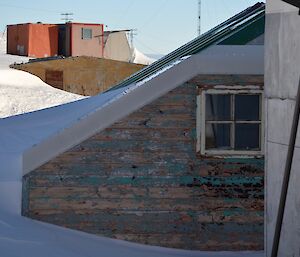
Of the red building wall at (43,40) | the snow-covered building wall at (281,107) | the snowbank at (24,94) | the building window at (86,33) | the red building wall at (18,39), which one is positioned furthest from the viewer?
the red building wall at (18,39)

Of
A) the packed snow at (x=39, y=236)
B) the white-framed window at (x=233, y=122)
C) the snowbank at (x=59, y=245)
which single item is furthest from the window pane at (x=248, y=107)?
the snowbank at (x=59, y=245)

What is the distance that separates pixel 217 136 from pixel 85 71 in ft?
101

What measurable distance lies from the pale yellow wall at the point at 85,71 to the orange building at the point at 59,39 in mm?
11574

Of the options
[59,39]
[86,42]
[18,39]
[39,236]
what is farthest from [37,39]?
[39,236]

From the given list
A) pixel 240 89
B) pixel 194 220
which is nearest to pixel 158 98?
pixel 240 89

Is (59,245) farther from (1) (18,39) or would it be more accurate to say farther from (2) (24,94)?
(1) (18,39)

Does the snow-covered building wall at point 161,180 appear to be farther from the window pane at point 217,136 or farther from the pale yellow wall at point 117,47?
the pale yellow wall at point 117,47

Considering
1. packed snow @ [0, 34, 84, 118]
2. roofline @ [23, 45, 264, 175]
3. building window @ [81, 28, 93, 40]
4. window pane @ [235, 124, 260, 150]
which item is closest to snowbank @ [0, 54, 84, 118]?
packed snow @ [0, 34, 84, 118]

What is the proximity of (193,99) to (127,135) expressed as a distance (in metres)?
1.10

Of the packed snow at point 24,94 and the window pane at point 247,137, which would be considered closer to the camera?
the window pane at point 247,137

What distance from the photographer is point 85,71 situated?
39719 mm

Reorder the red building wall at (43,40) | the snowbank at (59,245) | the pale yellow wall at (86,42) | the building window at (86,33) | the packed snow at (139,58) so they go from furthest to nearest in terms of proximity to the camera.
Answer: the packed snow at (139,58)
the building window at (86,33)
the pale yellow wall at (86,42)
the red building wall at (43,40)
the snowbank at (59,245)

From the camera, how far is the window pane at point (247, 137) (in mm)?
9492

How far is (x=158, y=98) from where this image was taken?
927 cm
